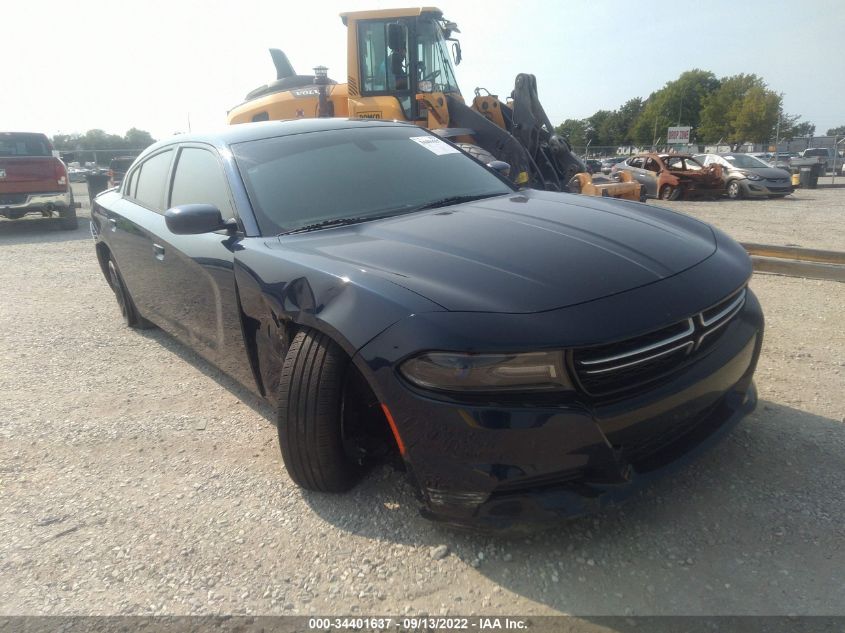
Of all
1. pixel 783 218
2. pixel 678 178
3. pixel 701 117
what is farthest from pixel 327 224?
A: pixel 701 117

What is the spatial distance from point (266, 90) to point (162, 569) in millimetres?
10034

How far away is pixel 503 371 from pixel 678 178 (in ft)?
53.5

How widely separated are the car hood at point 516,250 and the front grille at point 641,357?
0.17 metres

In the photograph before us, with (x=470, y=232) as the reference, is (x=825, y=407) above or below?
below

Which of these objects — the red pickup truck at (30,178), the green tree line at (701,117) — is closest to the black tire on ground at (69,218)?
the red pickup truck at (30,178)

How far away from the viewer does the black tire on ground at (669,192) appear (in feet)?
53.1

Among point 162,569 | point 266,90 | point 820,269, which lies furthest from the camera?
point 266,90

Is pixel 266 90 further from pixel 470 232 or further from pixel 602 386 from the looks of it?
pixel 602 386

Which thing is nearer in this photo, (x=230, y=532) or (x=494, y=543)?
(x=494, y=543)

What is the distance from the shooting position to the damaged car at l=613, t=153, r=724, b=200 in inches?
632

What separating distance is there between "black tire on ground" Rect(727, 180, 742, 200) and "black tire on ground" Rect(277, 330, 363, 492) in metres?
17.3

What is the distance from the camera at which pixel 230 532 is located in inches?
85.8

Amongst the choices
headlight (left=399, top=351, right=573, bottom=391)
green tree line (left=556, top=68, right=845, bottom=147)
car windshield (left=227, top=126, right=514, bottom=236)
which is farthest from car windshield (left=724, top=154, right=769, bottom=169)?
green tree line (left=556, top=68, right=845, bottom=147)

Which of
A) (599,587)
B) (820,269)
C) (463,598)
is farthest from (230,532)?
(820,269)
